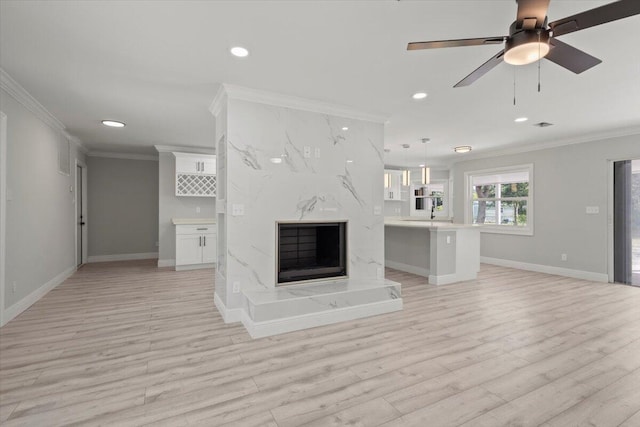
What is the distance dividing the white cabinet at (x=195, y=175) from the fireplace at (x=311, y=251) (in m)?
3.37

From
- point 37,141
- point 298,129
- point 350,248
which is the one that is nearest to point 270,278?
point 350,248

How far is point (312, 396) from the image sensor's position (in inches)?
78.9

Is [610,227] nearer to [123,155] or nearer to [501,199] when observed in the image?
[501,199]

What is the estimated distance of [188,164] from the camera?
647 centimetres

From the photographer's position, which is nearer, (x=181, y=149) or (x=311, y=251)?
(x=311, y=251)

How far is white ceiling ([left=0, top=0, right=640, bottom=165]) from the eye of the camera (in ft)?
6.73

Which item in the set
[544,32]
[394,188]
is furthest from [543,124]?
[394,188]

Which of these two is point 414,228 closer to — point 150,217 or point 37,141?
point 37,141

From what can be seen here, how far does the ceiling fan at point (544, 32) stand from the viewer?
→ 1.55 metres

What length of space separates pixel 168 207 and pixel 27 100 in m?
3.32

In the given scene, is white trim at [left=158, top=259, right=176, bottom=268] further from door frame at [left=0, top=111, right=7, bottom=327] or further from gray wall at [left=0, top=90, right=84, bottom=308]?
door frame at [left=0, top=111, right=7, bottom=327]

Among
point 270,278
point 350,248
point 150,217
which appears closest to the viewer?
point 270,278

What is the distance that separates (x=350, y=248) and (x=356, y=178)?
0.93 m

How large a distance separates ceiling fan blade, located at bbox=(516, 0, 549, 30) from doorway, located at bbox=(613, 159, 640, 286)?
5.13 metres
